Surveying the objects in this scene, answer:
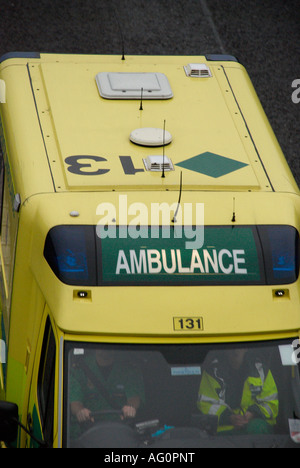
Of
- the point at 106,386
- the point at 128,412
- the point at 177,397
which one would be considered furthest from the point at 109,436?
the point at 177,397

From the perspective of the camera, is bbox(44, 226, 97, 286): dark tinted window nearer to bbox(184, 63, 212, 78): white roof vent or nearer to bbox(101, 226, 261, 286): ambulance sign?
bbox(101, 226, 261, 286): ambulance sign

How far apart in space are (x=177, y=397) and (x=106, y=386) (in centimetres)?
44

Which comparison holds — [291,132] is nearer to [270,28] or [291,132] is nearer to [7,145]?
[270,28]

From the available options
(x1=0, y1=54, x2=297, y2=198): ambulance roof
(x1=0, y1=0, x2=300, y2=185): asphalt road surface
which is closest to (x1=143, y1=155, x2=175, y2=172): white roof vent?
(x1=0, y1=54, x2=297, y2=198): ambulance roof

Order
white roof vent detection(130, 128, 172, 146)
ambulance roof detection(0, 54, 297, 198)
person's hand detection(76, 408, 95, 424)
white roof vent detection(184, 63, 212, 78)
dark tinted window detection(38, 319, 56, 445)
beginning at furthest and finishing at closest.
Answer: white roof vent detection(184, 63, 212, 78) < white roof vent detection(130, 128, 172, 146) < ambulance roof detection(0, 54, 297, 198) < dark tinted window detection(38, 319, 56, 445) < person's hand detection(76, 408, 95, 424)

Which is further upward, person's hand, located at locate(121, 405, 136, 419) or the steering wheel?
person's hand, located at locate(121, 405, 136, 419)

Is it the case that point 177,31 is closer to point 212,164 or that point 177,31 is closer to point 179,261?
point 212,164

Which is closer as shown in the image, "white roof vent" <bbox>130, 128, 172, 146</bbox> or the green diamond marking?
the green diamond marking

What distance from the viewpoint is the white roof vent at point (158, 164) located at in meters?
5.91

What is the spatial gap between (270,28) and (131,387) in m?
11.6

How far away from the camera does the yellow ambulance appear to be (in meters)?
5.12

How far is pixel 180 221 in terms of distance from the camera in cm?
545

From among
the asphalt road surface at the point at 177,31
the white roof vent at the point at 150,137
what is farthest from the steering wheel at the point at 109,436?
the asphalt road surface at the point at 177,31

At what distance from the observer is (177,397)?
16.8 feet
